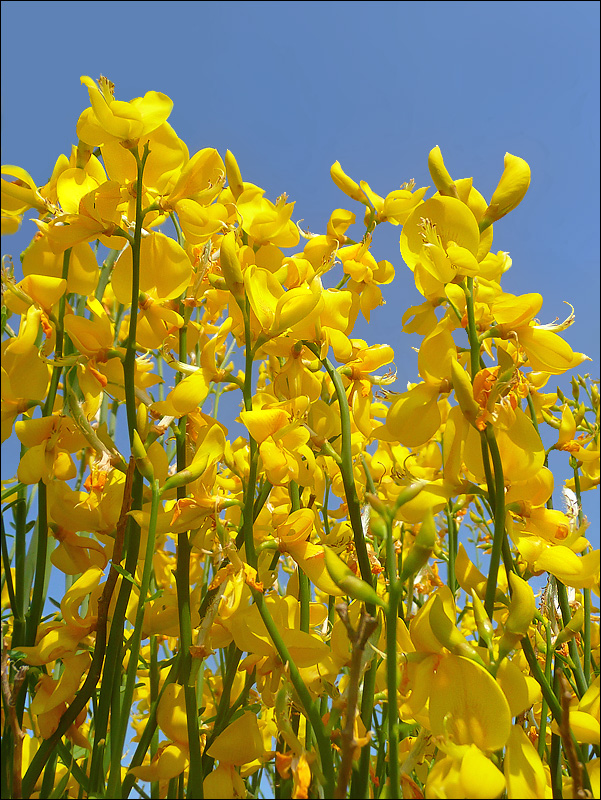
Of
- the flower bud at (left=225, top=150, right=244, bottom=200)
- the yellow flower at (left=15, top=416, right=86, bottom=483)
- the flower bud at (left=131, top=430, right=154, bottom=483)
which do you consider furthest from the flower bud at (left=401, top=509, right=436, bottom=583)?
the flower bud at (left=225, top=150, right=244, bottom=200)

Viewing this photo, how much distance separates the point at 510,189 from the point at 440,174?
7 cm

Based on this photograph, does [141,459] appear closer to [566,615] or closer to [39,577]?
[39,577]

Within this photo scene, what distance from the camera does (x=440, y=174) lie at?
0.67 meters

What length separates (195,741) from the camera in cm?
51

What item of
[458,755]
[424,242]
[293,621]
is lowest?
[458,755]

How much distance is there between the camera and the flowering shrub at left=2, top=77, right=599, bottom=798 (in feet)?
1.55

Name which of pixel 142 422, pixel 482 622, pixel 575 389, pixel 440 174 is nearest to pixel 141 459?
pixel 142 422

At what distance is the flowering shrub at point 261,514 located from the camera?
47 cm

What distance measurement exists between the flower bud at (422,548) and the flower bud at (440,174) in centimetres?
38

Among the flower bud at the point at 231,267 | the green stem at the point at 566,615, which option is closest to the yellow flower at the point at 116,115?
the flower bud at the point at 231,267

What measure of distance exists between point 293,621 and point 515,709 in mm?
253

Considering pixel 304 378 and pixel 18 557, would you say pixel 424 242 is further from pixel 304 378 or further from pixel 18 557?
pixel 18 557

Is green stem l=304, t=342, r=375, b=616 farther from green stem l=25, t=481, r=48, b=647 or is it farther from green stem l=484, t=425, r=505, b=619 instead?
green stem l=25, t=481, r=48, b=647

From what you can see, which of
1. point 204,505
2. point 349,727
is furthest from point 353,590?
point 204,505
